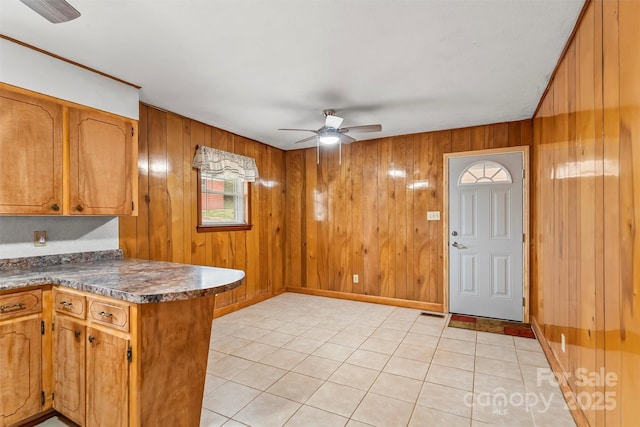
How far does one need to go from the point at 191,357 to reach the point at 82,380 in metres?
0.69

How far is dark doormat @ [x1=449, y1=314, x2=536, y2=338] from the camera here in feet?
11.3

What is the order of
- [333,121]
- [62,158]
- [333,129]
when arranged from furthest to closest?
[333,129] → [333,121] → [62,158]

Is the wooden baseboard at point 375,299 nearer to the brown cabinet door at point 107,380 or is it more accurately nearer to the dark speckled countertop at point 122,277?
the dark speckled countertop at point 122,277

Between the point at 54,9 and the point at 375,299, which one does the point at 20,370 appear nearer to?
the point at 54,9

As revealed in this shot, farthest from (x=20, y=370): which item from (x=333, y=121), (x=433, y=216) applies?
(x=433, y=216)

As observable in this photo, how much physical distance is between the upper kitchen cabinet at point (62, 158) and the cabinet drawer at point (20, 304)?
1.86 feet

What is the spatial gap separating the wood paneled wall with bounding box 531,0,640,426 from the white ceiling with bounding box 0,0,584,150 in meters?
0.38

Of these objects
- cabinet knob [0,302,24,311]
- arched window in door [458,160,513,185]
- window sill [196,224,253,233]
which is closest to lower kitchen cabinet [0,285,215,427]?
cabinet knob [0,302,24,311]

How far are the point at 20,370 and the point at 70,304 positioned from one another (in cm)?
49

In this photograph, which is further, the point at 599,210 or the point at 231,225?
the point at 231,225

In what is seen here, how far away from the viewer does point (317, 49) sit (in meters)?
2.19

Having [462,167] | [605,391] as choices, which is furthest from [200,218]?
[605,391]

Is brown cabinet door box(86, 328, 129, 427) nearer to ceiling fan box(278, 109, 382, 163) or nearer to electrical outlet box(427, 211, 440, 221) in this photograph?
ceiling fan box(278, 109, 382, 163)

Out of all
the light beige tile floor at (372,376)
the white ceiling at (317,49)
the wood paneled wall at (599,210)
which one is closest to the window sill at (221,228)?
the light beige tile floor at (372,376)
